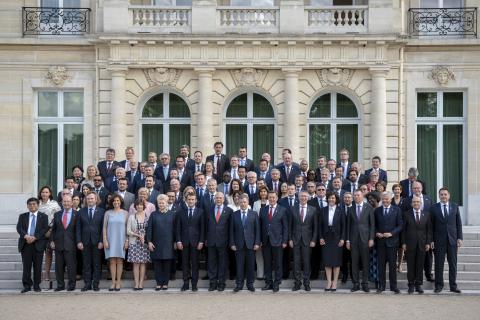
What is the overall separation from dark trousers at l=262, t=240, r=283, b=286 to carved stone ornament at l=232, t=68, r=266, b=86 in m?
7.31

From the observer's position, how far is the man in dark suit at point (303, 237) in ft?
52.8

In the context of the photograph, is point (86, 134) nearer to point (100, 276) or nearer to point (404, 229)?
point (100, 276)

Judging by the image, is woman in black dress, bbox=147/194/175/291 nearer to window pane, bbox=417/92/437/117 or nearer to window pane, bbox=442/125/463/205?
window pane, bbox=417/92/437/117

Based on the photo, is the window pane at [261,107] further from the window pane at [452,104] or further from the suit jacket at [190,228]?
the suit jacket at [190,228]

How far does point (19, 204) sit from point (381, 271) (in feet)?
35.7

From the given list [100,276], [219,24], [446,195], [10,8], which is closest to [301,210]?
[446,195]

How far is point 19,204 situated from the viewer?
22.8 metres

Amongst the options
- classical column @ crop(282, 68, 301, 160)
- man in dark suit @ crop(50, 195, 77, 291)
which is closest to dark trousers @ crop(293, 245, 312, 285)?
man in dark suit @ crop(50, 195, 77, 291)

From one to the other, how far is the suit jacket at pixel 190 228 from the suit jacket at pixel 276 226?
1157 mm

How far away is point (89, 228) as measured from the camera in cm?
1611

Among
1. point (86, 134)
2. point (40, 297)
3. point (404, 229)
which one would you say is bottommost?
point (40, 297)

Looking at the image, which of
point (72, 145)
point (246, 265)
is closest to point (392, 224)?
point (246, 265)

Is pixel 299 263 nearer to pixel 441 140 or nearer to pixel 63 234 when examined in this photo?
pixel 63 234

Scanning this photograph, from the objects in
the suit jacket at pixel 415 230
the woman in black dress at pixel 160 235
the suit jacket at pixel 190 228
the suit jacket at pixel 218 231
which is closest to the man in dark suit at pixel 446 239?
the suit jacket at pixel 415 230
